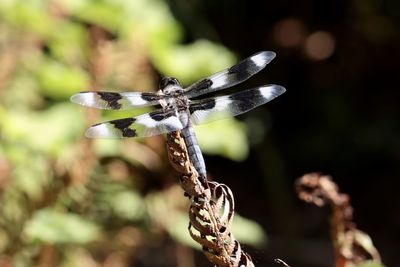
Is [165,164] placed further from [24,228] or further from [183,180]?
[183,180]

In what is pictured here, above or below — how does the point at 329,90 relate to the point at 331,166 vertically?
above

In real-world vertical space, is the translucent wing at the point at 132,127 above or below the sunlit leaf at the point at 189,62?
below

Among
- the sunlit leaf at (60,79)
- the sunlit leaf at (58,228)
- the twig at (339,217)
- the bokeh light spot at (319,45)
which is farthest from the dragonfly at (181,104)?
the bokeh light spot at (319,45)

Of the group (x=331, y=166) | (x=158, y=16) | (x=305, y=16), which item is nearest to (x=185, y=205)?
(x=158, y=16)

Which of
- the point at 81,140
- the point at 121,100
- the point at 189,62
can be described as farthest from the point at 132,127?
the point at 189,62

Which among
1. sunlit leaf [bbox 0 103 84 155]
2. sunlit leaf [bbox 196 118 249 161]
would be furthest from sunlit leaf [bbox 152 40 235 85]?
sunlit leaf [bbox 0 103 84 155]

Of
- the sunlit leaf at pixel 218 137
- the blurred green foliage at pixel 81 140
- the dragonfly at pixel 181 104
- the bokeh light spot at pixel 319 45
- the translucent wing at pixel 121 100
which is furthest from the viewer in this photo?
the bokeh light spot at pixel 319 45

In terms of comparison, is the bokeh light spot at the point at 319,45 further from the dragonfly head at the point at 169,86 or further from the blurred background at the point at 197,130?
the dragonfly head at the point at 169,86

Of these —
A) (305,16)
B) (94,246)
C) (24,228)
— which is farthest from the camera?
(305,16)
